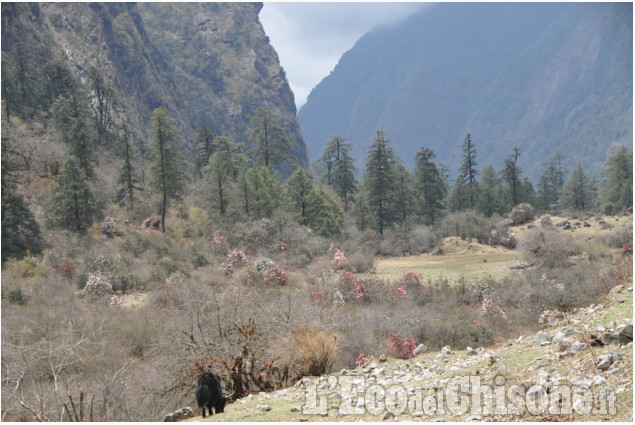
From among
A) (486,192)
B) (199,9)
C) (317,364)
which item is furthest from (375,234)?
(199,9)

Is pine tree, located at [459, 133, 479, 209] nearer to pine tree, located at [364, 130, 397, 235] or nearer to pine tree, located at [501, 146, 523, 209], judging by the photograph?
pine tree, located at [501, 146, 523, 209]

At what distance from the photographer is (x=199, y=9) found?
14350 centimetres

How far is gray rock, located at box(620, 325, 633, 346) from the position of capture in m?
6.06

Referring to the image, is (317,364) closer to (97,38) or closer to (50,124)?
(50,124)

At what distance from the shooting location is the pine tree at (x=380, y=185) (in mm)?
46969

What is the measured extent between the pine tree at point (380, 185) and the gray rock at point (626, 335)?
132 ft

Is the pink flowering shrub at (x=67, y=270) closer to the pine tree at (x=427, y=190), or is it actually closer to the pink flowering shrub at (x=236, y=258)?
the pink flowering shrub at (x=236, y=258)

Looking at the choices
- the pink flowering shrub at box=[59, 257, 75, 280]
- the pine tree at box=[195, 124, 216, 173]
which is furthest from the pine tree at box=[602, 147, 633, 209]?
the pink flowering shrub at box=[59, 257, 75, 280]

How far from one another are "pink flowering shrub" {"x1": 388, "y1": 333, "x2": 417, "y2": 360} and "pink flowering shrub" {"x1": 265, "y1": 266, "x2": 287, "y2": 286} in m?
10.5

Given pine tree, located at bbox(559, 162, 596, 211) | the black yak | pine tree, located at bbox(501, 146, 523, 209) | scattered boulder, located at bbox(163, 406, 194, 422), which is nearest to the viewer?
the black yak

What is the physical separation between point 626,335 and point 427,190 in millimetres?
48318

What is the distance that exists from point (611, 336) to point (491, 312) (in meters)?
8.88

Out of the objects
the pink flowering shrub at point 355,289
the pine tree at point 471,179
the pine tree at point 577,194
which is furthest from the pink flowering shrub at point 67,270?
the pine tree at point 577,194

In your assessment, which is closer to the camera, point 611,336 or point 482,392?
point 482,392
